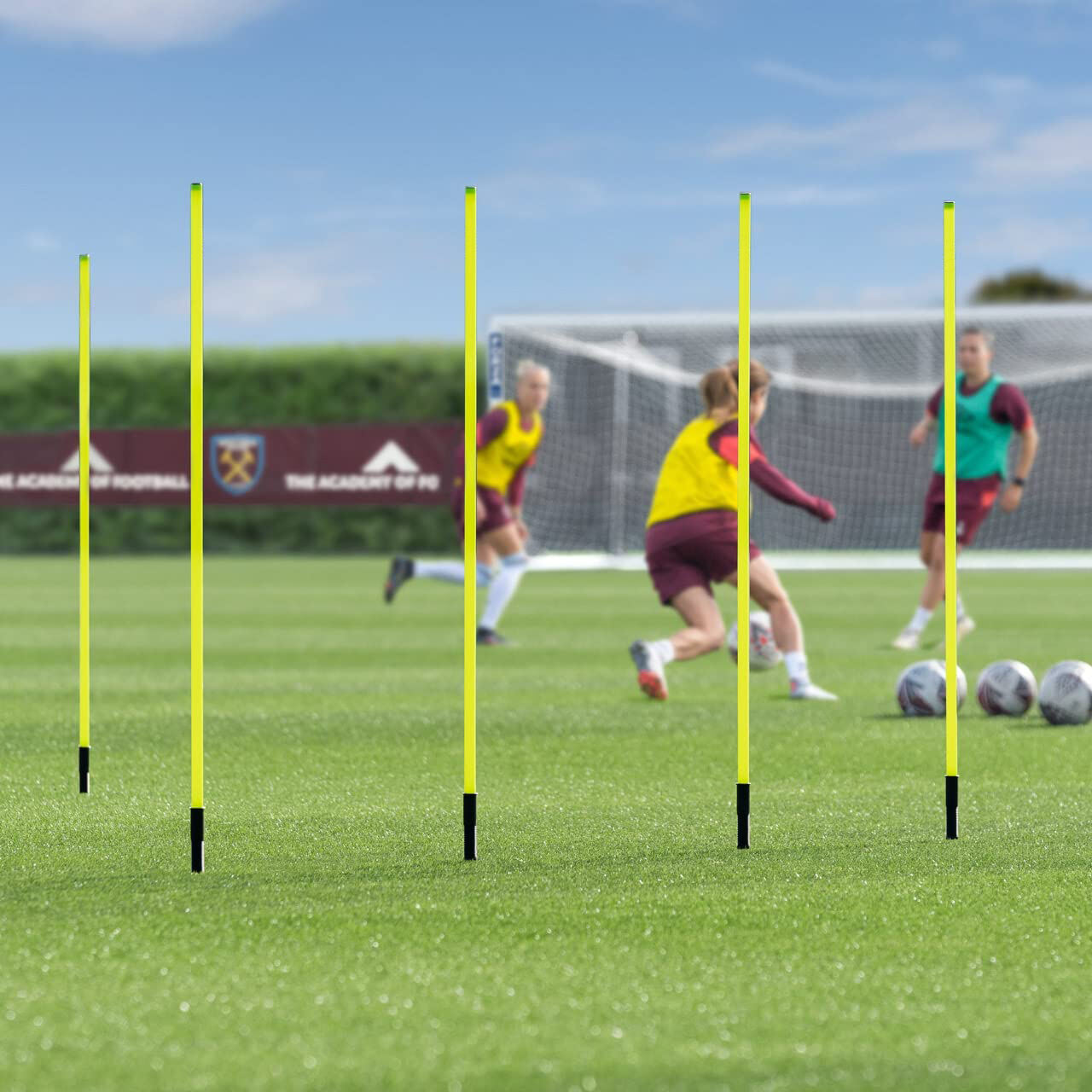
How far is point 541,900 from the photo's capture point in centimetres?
445

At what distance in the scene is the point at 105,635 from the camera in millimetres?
14414

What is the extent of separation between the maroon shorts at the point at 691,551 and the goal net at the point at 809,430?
17.8 meters

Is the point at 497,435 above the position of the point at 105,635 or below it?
above

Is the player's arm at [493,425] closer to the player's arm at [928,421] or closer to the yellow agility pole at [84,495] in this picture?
the player's arm at [928,421]

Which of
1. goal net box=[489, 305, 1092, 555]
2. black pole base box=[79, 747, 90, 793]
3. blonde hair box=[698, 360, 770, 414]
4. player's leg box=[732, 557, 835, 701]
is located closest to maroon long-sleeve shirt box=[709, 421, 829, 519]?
blonde hair box=[698, 360, 770, 414]

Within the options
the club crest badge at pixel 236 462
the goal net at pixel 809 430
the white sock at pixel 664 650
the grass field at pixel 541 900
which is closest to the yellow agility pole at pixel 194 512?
the grass field at pixel 541 900

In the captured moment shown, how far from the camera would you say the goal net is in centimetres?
Result: 2791

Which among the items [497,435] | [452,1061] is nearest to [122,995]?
[452,1061]

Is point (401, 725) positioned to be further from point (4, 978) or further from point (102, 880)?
point (4, 978)

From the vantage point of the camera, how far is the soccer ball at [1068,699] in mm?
8273

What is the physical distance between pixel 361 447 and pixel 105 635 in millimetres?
14640

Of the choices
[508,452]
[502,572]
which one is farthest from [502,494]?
[502,572]

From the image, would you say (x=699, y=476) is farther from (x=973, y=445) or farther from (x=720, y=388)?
(x=973, y=445)

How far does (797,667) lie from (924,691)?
97 cm
